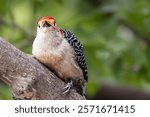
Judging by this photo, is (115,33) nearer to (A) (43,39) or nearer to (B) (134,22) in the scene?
(B) (134,22)

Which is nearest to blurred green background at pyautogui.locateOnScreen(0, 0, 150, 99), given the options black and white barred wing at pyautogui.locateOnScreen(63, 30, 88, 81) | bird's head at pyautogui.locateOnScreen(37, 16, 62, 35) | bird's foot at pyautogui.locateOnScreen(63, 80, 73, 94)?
black and white barred wing at pyautogui.locateOnScreen(63, 30, 88, 81)

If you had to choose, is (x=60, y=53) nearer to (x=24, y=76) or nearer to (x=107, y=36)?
(x=24, y=76)

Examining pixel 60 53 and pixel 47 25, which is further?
pixel 60 53

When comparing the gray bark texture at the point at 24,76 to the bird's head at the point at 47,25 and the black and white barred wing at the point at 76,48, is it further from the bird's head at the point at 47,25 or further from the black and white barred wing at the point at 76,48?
the black and white barred wing at the point at 76,48

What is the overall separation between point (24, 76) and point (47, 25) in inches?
16.0

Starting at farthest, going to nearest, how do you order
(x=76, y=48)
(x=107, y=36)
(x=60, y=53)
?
(x=107, y=36) < (x=76, y=48) < (x=60, y=53)

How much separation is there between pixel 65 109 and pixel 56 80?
0.74 ft

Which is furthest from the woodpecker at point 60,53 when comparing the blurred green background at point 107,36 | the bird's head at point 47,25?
the blurred green background at point 107,36

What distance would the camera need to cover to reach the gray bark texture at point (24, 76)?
3.82 meters

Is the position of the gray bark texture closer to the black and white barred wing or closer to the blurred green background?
the black and white barred wing

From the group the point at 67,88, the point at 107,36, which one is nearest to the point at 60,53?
the point at 67,88

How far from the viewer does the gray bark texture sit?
3820mm

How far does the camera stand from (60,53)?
3.99 meters

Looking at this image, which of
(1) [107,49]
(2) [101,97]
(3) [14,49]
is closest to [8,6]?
(1) [107,49]
